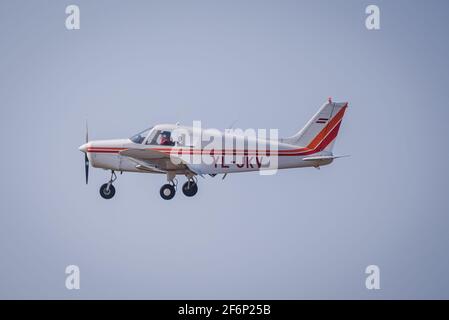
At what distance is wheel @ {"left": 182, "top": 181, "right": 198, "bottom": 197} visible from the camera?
33844 millimetres

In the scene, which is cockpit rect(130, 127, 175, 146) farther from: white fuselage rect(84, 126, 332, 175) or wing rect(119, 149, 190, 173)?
wing rect(119, 149, 190, 173)

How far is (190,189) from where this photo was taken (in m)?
33.8

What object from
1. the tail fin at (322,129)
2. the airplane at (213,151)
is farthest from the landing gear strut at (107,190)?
the tail fin at (322,129)

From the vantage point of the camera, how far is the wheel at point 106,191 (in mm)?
34438

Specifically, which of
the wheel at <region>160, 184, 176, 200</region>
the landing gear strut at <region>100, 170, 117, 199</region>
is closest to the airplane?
the wheel at <region>160, 184, 176, 200</region>

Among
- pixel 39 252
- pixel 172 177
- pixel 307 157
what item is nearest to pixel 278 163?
pixel 307 157

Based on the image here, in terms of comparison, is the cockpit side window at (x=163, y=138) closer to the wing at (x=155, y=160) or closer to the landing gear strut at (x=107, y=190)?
the wing at (x=155, y=160)

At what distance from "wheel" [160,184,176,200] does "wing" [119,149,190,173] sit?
0.54 meters

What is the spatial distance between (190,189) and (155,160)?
158cm

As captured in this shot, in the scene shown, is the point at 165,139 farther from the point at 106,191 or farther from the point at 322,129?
the point at 322,129

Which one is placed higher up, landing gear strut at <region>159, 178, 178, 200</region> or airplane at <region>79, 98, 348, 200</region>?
airplane at <region>79, 98, 348, 200</region>

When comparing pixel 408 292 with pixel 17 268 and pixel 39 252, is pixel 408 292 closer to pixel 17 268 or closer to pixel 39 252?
pixel 17 268
